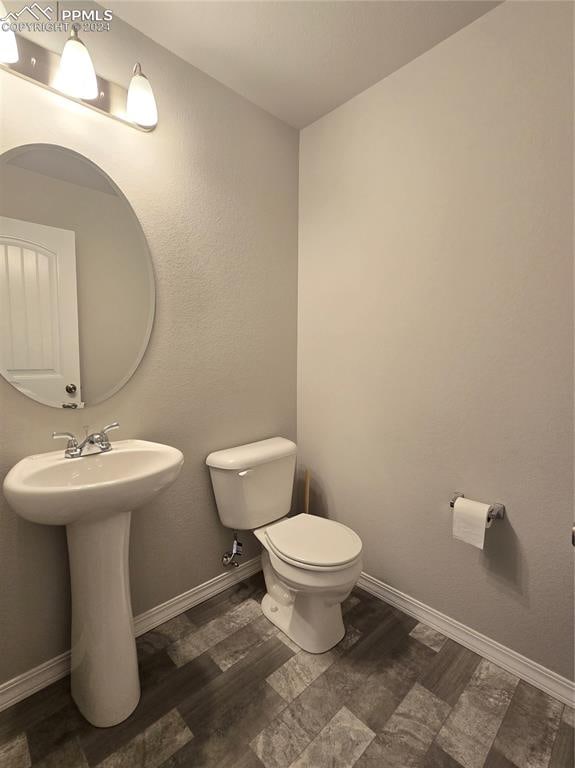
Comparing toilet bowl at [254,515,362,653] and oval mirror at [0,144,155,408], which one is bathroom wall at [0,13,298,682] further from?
toilet bowl at [254,515,362,653]

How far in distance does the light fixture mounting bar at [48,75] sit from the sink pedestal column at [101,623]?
1.49 metres

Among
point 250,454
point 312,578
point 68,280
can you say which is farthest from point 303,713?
point 68,280

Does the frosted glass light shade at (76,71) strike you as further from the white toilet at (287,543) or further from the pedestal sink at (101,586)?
the white toilet at (287,543)

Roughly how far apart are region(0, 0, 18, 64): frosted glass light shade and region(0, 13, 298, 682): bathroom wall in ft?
0.20

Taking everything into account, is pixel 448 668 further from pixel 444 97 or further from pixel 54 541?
pixel 444 97

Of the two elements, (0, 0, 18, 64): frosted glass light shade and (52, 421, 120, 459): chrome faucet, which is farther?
(52, 421, 120, 459): chrome faucet

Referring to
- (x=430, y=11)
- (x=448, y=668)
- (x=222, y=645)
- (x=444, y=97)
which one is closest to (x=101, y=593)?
(x=222, y=645)

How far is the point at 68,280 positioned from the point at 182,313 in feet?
1.50

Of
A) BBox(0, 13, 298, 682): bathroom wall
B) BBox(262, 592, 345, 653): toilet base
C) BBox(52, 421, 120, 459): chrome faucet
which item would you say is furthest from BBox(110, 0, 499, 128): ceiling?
BBox(262, 592, 345, 653): toilet base

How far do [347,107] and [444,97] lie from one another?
54 cm

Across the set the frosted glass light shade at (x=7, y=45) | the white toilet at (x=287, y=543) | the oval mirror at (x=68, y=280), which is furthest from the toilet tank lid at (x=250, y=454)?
the frosted glass light shade at (x=7, y=45)

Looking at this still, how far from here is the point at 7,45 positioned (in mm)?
1143

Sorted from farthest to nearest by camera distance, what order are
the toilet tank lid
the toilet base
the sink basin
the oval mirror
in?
the toilet tank lid → the toilet base → the oval mirror → the sink basin

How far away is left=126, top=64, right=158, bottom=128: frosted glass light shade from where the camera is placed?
1.38m
